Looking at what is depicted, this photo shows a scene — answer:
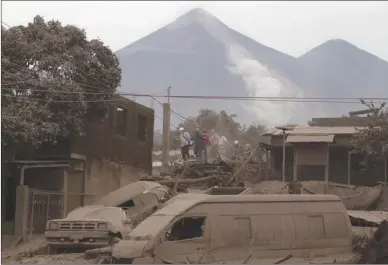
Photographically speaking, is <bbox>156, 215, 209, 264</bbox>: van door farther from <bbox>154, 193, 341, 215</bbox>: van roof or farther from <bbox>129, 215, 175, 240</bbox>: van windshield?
<bbox>154, 193, 341, 215</bbox>: van roof

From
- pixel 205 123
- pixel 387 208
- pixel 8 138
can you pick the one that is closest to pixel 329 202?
pixel 387 208

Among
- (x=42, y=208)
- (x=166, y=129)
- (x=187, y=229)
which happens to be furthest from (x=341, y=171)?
(x=187, y=229)

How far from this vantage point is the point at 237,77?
502 ft

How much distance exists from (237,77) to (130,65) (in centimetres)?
3108

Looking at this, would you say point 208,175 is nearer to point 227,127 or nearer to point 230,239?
point 230,239

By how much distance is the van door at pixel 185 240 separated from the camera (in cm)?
953

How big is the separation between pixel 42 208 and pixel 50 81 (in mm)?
4264

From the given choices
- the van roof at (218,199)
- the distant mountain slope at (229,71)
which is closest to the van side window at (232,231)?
the van roof at (218,199)

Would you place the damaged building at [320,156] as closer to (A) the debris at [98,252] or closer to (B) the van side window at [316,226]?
(B) the van side window at [316,226]

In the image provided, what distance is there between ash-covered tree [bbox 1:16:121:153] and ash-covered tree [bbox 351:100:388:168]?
9227mm

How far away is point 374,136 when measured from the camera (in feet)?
64.3

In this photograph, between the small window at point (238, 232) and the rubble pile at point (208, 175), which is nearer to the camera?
the small window at point (238, 232)

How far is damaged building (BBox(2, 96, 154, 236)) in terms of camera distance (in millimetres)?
18141

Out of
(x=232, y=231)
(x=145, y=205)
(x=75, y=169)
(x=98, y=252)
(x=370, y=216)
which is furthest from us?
(x=75, y=169)
